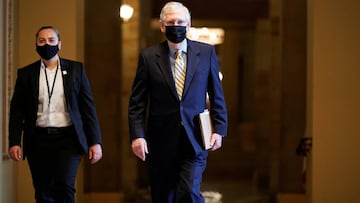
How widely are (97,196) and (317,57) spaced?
3164 mm

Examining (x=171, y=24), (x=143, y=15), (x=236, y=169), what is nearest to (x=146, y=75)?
(x=171, y=24)

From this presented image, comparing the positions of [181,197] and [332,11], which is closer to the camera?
[181,197]

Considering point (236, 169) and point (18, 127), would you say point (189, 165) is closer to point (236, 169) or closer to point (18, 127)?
point (18, 127)

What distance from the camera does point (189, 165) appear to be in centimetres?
449

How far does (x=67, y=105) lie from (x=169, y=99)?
2.41ft

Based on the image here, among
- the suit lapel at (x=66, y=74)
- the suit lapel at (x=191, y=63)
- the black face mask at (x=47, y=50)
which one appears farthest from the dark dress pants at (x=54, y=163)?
the suit lapel at (x=191, y=63)

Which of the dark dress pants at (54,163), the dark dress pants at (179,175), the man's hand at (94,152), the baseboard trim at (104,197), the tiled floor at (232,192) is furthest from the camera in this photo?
the tiled floor at (232,192)

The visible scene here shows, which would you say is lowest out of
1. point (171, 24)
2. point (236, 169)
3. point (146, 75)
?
point (236, 169)

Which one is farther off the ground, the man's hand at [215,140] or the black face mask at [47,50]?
the black face mask at [47,50]

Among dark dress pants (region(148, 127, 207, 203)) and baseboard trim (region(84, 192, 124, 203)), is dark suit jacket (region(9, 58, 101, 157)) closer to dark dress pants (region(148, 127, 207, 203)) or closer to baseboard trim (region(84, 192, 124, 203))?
dark dress pants (region(148, 127, 207, 203))

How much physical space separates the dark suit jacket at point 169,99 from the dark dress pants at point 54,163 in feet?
1.65

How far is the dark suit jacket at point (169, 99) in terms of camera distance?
452cm

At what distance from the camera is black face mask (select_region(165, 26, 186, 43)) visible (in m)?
4.53

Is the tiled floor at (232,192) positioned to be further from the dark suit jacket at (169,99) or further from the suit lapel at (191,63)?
the suit lapel at (191,63)
